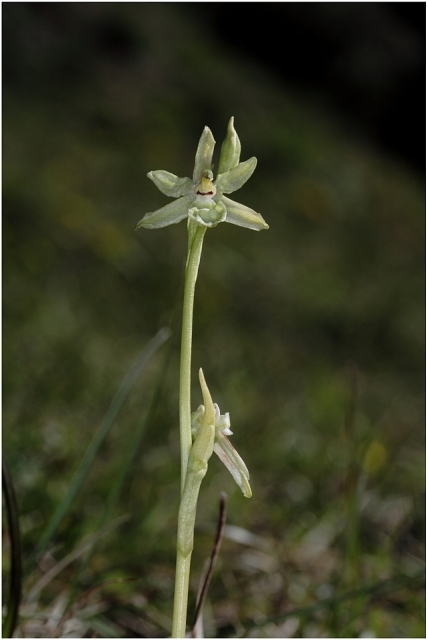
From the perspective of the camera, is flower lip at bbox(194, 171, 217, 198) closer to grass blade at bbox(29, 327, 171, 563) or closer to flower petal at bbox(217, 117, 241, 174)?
flower petal at bbox(217, 117, 241, 174)

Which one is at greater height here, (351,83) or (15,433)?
(351,83)

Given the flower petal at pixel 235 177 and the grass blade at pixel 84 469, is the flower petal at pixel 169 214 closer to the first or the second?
the flower petal at pixel 235 177

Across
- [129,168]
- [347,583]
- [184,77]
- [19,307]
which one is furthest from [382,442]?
[184,77]

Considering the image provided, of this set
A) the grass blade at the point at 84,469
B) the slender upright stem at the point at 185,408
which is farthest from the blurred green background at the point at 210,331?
the slender upright stem at the point at 185,408

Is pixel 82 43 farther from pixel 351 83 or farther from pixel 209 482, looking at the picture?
pixel 209 482

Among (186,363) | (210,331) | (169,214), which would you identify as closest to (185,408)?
(186,363)

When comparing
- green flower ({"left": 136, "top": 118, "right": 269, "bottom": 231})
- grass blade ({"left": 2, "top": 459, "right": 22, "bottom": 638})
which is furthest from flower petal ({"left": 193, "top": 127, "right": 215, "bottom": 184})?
grass blade ({"left": 2, "top": 459, "right": 22, "bottom": 638})

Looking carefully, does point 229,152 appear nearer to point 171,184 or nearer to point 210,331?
point 171,184
